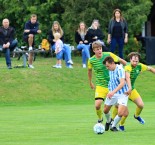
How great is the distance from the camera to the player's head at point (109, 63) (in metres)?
16.5

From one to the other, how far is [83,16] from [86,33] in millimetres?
9769


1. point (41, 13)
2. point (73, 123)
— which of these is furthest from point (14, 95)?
point (41, 13)

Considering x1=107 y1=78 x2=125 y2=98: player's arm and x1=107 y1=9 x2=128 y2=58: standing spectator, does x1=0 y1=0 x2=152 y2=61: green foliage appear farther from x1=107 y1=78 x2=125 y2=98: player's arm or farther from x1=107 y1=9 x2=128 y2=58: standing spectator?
x1=107 y1=78 x2=125 y2=98: player's arm

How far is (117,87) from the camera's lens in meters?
16.6

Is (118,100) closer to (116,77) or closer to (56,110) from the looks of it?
(116,77)

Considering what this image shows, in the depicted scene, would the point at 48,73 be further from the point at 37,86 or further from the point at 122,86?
the point at 122,86

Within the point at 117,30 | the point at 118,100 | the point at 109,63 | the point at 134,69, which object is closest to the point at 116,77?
the point at 109,63

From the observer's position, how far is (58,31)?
2906 cm

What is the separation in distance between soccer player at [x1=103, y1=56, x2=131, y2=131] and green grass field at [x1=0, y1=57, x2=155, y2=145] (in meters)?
0.51

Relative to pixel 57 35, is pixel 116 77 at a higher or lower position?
higher

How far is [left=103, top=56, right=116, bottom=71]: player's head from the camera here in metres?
16.5

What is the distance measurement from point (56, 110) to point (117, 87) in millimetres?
7168

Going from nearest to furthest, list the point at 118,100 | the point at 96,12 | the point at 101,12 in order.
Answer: the point at 118,100 → the point at 96,12 → the point at 101,12

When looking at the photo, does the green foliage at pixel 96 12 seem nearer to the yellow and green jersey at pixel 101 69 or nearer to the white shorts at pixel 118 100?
the yellow and green jersey at pixel 101 69
